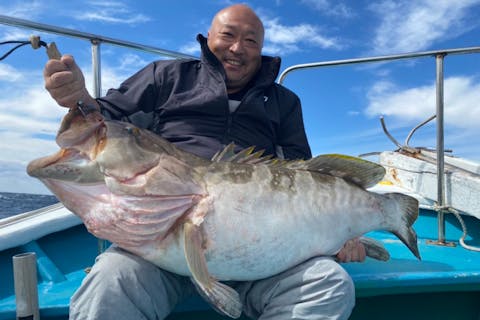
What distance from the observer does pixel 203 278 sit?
1.51 metres

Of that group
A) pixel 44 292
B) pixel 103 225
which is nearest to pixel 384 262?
pixel 103 225

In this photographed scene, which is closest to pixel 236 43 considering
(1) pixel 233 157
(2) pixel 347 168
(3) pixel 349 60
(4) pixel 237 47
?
(4) pixel 237 47

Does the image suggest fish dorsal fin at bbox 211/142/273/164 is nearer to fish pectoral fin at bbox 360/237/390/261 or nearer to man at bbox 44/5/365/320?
man at bbox 44/5/365/320

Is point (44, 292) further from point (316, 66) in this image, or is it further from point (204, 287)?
point (316, 66)

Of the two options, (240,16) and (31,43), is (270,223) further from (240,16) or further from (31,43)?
(240,16)

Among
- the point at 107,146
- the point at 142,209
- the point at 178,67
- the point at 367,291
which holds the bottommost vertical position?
the point at 367,291

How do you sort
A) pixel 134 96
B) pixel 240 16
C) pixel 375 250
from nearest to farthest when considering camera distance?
pixel 375 250 < pixel 134 96 < pixel 240 16

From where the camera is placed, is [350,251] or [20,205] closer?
[350,251]

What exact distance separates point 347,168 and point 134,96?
1331mm

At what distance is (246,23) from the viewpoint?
107 inches

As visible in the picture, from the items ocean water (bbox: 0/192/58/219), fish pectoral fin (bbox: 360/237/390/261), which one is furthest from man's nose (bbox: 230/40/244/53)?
ocean water (bbox: 0/192/58/219)

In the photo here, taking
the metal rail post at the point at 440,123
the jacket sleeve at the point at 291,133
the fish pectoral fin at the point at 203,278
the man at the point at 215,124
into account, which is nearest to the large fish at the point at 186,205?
the fish pectoral fin at the point at 203,278

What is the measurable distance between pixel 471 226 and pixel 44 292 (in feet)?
11.0

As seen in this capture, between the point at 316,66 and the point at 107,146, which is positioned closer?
the point at 107,146
